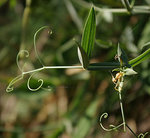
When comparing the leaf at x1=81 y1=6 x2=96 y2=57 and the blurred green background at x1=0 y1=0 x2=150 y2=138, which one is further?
the blurred green background at x1=0 y1=0 x2=150 y2=138

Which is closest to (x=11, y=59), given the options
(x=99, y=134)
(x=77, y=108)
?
(x=77, y=108)

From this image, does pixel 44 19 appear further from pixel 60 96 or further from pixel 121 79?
pixel 121 79

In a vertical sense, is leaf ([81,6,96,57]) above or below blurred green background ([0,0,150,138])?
below

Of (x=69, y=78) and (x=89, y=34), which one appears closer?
Answer: (x=89, y=34)

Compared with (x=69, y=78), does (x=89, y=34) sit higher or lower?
lower

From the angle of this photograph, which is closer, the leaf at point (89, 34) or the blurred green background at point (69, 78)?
the leaf at point (89, 34)
